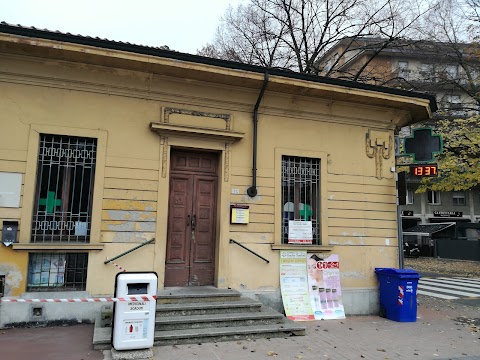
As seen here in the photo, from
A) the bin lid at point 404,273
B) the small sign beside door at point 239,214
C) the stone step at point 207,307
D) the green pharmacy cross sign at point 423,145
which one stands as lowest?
the stone step at point 207,307

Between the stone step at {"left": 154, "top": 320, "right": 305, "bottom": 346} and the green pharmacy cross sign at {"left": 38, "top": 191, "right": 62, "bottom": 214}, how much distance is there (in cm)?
293

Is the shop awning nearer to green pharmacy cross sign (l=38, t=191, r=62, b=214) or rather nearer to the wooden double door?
the wooden double door

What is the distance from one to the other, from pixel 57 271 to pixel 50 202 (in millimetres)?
1213

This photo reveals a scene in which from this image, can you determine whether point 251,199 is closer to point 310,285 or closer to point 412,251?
point 310,285

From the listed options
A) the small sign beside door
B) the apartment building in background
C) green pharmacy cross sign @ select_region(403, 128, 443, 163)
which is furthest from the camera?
the apartment building in background

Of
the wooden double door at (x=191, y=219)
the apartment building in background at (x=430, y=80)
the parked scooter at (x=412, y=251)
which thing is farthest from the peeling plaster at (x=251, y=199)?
the parked scooter at (x=412, y=251)

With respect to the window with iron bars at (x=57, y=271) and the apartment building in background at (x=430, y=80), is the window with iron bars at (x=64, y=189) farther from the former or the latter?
the apartment building in background at (x=430, y=80)

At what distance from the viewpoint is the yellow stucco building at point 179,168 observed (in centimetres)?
655

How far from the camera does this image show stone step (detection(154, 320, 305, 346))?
5566 millimetres

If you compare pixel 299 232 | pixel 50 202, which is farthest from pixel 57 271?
pixel 299 232


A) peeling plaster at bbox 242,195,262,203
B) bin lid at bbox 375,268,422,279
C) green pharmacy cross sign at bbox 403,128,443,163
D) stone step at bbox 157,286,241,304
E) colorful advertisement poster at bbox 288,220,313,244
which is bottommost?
stone step at bbox 157,286,241,304

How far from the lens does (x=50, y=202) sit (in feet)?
22.1

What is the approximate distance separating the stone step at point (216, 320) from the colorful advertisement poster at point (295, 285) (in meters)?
1.02

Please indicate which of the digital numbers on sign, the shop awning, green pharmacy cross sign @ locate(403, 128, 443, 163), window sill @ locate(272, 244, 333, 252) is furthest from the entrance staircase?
the shop awning
